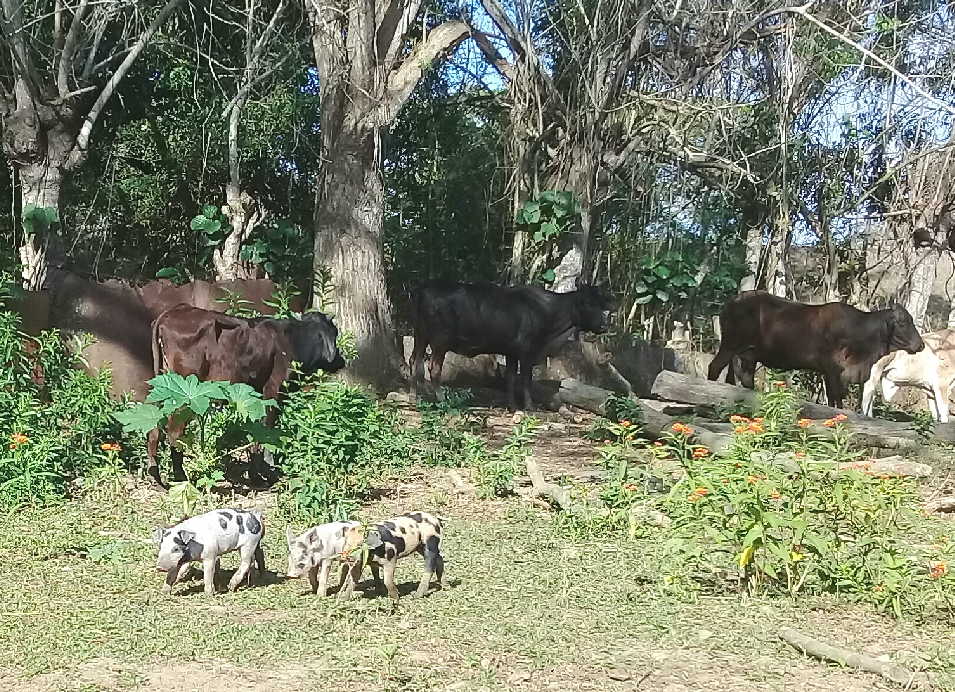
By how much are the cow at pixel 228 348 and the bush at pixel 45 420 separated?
50 cm

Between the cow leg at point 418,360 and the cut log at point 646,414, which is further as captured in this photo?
the cow leg at point 418,360

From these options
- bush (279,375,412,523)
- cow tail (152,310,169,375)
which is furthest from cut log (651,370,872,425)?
cow tail (152,310,169,375)

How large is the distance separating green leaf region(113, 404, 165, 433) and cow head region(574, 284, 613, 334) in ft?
26.4

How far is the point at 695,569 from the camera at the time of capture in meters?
6.60

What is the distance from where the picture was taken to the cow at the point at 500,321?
1452 cm

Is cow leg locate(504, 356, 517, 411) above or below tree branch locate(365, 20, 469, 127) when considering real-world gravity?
below

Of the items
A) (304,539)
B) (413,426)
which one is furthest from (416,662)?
(413,426)

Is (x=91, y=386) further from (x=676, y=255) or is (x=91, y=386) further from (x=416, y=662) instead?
(x=676, y=255)

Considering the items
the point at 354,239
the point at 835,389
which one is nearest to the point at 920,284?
the point at 835,389

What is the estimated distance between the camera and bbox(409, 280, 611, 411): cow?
14.5 m

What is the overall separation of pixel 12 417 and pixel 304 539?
366 centimetres

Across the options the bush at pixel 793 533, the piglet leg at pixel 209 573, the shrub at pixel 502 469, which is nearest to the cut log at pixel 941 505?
the bush at pixel 793 533

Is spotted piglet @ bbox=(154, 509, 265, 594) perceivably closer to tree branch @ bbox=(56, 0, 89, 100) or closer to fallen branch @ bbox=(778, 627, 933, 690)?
fallen branch @ bbox=(778, 627, 933, 690)

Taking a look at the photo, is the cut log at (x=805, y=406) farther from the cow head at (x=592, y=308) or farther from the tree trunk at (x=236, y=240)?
the tree trunk at (x=236, y=240)
